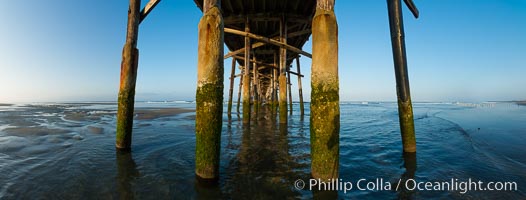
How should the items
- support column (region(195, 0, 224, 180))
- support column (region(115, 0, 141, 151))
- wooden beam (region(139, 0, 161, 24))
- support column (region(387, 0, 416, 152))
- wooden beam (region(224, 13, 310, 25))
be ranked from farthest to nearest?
wooden beam (region(224, 13, 310, 25))
wooden beam (region(139, 0, 161, 24))
support column (region(115, 0, 141, 151))
support column (region(387, 0, 416, 152))
support column (region(195, 0, 224, 180))

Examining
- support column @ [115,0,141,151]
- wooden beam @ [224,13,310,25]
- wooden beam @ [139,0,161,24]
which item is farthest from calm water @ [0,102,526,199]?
wooden beam @ [224,13,310,25]

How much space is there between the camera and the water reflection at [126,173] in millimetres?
2816

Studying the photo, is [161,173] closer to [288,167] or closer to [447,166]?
[288,167]

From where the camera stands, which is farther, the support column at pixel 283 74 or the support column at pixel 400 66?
the support column at pixel 283 74

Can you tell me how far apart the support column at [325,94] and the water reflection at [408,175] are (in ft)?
3.37

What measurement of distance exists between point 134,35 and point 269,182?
4.02 meters

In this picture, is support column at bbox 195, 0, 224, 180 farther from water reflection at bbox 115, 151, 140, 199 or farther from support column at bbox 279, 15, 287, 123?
support column at bbox 279, 15, 287, 123

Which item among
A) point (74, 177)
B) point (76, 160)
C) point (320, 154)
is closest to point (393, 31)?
point (320, 154)

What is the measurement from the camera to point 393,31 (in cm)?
430

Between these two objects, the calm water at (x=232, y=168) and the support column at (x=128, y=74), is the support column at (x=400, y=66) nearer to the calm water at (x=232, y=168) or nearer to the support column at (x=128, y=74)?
the calm water at (x=232, y=168)

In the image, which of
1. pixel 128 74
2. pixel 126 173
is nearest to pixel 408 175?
pixel 126 173

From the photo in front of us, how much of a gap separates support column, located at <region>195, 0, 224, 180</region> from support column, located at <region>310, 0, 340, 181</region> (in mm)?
1223

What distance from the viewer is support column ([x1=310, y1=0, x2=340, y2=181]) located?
8.45 ft

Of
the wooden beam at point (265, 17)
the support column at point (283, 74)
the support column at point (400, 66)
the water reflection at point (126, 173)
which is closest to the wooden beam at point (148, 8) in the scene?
the water reflection at point (126, 173)
